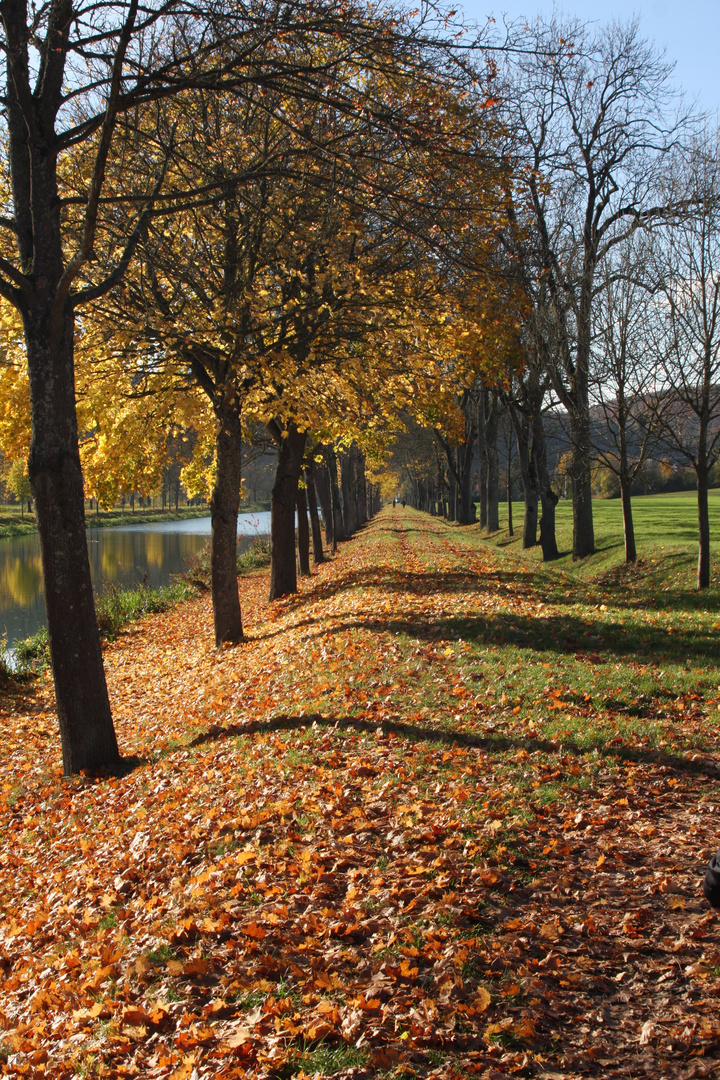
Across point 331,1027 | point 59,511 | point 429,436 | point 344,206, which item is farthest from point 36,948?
point 429,436

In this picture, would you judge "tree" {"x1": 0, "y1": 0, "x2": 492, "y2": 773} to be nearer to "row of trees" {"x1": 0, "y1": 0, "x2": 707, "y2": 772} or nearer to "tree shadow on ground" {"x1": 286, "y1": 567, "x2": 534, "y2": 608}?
"row of trees" {"x1": 0, "y1": 0, "x2": 707, "y2": 772}

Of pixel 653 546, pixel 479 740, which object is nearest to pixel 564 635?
pixel 479 740

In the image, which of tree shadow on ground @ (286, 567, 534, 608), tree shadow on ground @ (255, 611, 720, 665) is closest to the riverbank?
tree shadow on ground @ (286, 567, 534, 608)

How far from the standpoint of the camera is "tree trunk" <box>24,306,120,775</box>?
7.21 metres

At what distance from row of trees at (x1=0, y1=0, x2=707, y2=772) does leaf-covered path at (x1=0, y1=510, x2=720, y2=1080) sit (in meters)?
2.49

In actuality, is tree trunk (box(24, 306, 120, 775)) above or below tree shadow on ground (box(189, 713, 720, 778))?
above

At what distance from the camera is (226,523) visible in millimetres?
13781

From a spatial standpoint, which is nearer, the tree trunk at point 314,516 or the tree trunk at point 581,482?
the tree trunk at point 581,482

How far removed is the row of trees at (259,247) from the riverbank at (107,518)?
96.3 ft

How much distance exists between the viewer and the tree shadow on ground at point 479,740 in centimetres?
599

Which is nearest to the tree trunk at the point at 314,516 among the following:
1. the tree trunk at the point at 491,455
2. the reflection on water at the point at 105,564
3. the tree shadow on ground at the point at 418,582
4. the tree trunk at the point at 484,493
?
the tree shadow on ground at the point at 418,582

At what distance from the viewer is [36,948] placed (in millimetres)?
4672

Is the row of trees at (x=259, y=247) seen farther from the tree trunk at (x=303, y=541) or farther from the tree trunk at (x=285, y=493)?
the tree trunk at (x=303, y=541)

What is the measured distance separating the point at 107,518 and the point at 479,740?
71.2 m
